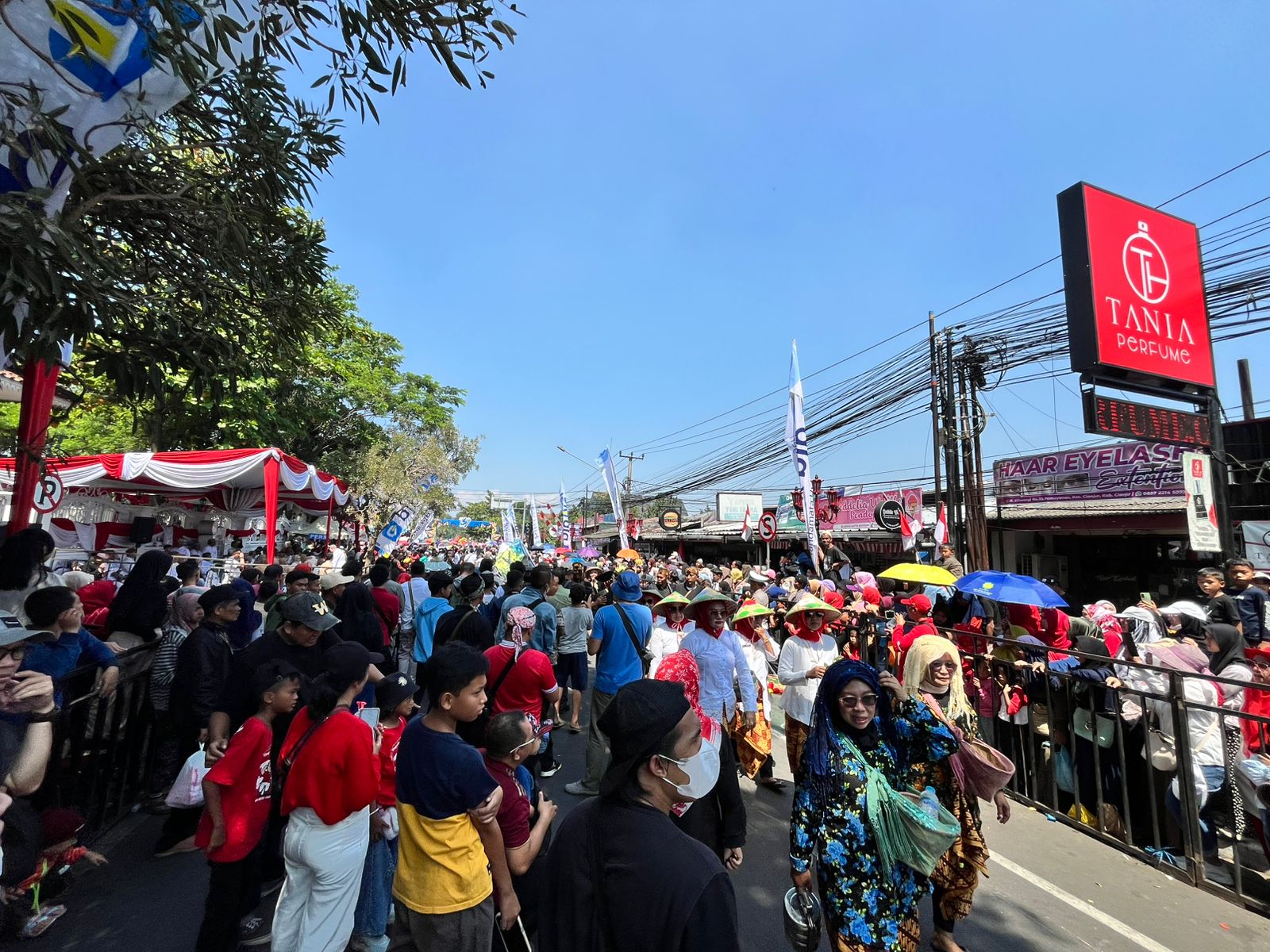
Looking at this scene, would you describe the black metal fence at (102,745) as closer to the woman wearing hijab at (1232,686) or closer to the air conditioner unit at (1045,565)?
the woman wearing hijab at (1232,686)

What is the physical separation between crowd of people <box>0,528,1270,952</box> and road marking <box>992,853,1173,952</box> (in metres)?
0.96

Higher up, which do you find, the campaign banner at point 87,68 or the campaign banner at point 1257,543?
the campaign banner at point 87,68

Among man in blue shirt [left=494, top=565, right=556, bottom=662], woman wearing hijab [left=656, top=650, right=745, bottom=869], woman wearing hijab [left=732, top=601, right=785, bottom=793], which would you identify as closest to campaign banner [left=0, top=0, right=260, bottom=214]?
woman wearing hijab [left=656, top=650, right=745, bottom=869]

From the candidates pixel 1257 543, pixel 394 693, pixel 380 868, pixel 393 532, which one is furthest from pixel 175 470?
pixel 1257 543

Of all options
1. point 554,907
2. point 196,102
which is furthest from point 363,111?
point 554,907

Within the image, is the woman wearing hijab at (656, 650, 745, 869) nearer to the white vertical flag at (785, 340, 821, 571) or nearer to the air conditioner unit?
the white vertical flag at (785, 340, 821, 571)

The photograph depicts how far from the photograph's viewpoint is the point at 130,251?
5.06 meters

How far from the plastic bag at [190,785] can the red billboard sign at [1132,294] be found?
10.3 m

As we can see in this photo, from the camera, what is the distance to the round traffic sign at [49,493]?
717cm

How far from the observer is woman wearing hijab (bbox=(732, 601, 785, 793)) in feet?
15.7

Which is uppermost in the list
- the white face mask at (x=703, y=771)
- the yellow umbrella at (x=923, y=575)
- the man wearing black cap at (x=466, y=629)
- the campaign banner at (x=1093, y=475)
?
the campaign banner at (x=1093, y=475)

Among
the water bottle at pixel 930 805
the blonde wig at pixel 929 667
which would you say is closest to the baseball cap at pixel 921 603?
the blonde wig at pixel 929 667

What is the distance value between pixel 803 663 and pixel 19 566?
18.0 ft

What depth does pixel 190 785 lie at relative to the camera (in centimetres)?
372
